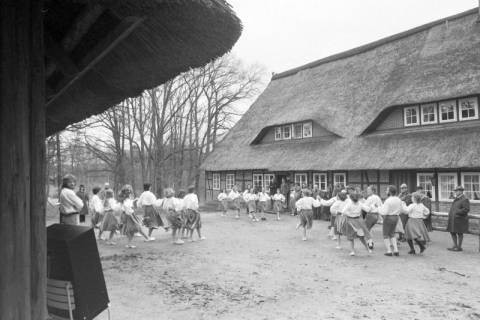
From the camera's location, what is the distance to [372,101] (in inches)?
733

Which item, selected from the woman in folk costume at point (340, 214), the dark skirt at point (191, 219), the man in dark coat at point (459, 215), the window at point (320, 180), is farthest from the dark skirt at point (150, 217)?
the window at point (320, 180)

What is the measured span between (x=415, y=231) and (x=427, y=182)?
6298 millimetres

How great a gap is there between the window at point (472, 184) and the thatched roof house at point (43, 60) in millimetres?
12909

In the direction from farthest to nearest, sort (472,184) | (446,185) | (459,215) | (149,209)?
→ (446,185)
(472,184)
(149,209)
(459,215)

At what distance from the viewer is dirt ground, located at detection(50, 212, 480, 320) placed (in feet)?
18.2

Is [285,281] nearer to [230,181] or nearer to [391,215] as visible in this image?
[391,215]

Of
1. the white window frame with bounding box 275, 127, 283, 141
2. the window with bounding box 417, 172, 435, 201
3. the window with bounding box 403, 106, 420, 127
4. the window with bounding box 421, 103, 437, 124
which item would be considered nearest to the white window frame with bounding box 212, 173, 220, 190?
the white window frame with bounding box 275, 127, 283, 141

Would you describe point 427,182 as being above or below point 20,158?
below

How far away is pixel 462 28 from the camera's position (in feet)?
57.4

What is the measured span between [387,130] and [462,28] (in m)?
5.90

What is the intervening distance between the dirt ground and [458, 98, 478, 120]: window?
5499mm

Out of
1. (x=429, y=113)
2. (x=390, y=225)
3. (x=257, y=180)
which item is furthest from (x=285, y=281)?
(x=257, y=180)

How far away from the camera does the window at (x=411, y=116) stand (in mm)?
16375

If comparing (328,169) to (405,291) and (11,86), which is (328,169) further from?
(11,86)
